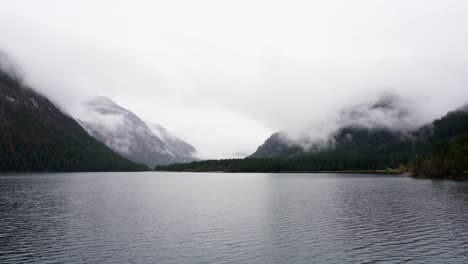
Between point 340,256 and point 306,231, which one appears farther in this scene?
point 306,231

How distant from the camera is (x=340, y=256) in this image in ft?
151

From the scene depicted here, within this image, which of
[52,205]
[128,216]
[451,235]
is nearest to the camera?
[451,235]

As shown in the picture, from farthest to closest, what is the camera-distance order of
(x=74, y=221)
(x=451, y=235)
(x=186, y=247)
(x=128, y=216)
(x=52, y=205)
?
(x=52, y=205) → (x=128, y=216) → (x=74, y=221) → (x=451, y=235) → (x=186, y=247)

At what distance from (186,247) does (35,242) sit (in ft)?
69.7

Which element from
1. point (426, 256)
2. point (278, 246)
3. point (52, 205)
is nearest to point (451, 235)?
point (426, 256)

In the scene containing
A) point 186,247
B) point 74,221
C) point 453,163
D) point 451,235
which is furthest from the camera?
point 453,163

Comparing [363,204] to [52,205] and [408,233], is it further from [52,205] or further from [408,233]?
[52,205]

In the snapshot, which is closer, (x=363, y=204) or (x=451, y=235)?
(x=451, y=235)

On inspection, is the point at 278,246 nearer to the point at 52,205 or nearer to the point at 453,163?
the point at 52,205

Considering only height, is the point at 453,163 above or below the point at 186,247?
above

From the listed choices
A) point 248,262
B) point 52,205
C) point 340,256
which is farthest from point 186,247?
point 52,205

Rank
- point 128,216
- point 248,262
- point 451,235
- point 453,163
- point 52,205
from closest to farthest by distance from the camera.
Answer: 1. point 248,262
2. point 451,235
3. point 128,216
4. point 52,205
5. point 453,163

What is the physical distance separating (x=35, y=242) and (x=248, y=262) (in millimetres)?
30526

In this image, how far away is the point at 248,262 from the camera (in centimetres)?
4400
